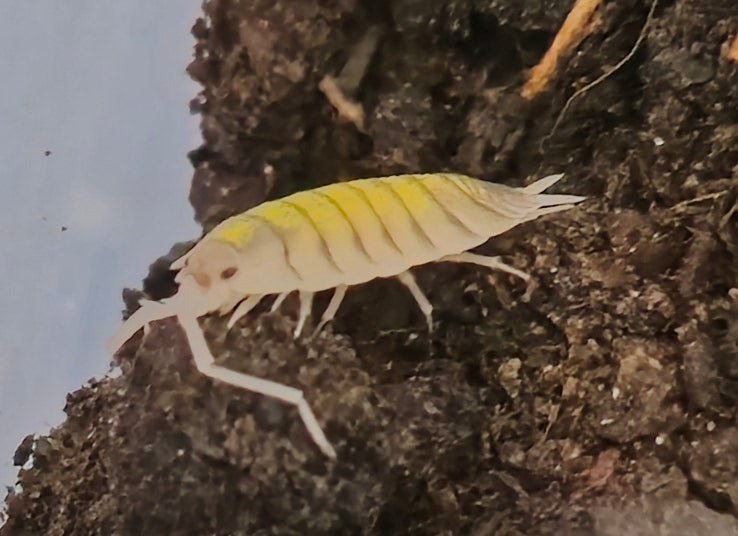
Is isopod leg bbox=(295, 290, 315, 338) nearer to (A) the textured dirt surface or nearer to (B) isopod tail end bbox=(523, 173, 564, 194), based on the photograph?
(A) the textured dirt surface

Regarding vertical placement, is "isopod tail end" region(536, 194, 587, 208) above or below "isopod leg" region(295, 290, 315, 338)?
below

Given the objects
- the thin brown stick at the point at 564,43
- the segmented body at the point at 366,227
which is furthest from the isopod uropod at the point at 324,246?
the thin brown stick at the point at 564,43

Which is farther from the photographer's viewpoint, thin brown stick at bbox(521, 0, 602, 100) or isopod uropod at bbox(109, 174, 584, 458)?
thin brown stick at bbox(521, 0, 602, 100)

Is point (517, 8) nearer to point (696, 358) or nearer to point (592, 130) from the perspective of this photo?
point (592, 130)

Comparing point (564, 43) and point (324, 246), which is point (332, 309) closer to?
point (324, 246)

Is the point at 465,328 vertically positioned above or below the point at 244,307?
below

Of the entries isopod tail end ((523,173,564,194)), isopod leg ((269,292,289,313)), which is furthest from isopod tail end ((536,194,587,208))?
isopod leg ((269,292,289,313))

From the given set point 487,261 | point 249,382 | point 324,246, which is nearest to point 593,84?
point 487,261

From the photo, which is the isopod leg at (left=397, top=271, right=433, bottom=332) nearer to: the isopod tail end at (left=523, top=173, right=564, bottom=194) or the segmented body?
the segmented body

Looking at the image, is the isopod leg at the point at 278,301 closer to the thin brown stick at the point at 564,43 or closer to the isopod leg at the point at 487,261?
the isopod leg at the point at 487,261
